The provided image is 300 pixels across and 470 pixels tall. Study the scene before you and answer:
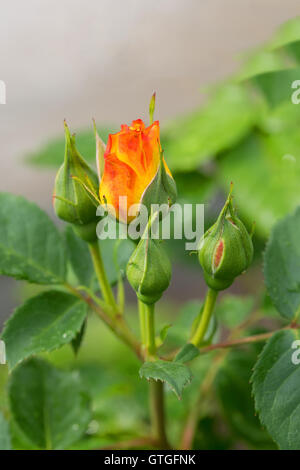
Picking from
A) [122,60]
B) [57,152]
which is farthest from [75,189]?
[122,60]

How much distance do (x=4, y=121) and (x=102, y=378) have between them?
54.2 inches

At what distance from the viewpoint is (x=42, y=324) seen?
16.6 inches

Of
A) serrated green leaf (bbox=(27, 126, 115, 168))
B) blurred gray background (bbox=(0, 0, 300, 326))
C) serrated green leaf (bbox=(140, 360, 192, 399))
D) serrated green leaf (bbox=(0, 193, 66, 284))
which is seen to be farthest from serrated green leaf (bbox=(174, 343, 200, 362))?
blurred gray background (bbox=(0, 0, 300, 326))

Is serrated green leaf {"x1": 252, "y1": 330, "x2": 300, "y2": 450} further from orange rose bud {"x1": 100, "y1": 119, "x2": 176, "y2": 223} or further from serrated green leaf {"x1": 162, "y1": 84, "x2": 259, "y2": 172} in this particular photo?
serrated green leaf {"x1": 162, "y1": 84, "x2": 259, "y2": 172}

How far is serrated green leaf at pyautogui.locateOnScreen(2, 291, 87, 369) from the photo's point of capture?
40 centimetres

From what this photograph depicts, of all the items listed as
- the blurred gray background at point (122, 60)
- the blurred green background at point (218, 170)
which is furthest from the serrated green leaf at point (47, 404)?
the blurred gray background at point (122, 60)

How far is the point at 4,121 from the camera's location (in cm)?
190

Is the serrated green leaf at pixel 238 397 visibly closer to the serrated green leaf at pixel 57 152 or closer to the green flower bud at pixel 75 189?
the green flower bud at pixel 75 189

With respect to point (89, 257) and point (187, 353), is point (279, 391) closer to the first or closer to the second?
point (187, 353)

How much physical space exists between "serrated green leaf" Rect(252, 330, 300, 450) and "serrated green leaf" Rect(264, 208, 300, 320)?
0.03 m

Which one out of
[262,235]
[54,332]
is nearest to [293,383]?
[54,332]

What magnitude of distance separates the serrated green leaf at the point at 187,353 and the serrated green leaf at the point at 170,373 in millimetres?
12

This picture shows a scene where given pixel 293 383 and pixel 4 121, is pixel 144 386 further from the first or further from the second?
pixel 4 121

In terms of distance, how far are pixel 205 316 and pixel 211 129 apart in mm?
627
